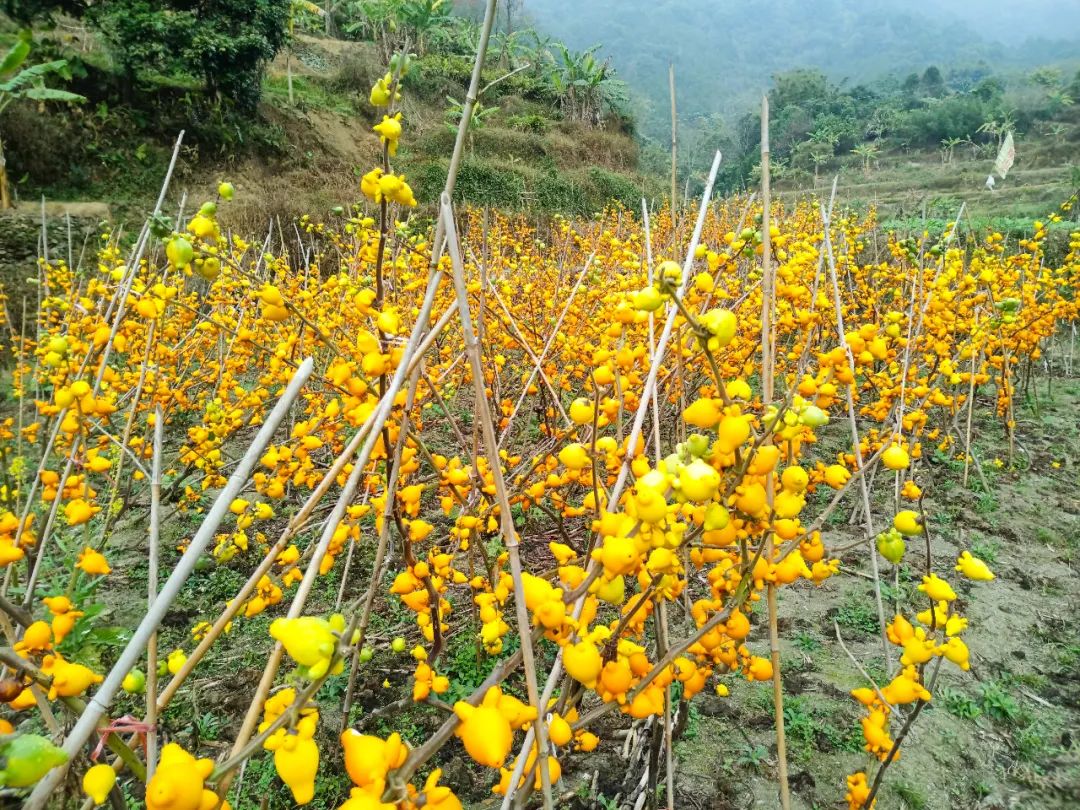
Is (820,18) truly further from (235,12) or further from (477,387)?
(477,387)

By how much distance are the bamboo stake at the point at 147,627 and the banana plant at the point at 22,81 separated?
1.15 ft

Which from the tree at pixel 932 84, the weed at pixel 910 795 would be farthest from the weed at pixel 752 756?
the tree at pixel 932 84

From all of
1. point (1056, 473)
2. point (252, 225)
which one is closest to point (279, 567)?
point (1056, 473)

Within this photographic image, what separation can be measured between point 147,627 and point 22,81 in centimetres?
806

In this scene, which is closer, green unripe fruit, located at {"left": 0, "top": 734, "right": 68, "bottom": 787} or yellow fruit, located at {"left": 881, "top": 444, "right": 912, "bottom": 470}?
green unripe fruit, located at {"left": 0, "top": 734, "right": 68, "bottom": 787}

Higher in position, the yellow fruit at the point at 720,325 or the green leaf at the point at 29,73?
the green leaf at the point at 29,73

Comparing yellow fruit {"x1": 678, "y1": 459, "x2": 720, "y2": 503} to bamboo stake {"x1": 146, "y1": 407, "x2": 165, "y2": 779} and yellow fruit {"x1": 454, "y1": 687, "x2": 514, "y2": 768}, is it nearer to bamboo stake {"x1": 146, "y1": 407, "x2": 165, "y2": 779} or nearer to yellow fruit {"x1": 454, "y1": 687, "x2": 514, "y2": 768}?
yellow fruit {"x1": 454, "y1": 687, "x2": 514, "y2": 768}

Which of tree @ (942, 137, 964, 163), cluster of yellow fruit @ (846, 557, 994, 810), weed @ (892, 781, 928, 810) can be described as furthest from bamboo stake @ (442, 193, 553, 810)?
tree @ (942, 137, 964, 163)

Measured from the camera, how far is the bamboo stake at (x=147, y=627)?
447 mm

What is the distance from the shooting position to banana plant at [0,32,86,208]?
54cm

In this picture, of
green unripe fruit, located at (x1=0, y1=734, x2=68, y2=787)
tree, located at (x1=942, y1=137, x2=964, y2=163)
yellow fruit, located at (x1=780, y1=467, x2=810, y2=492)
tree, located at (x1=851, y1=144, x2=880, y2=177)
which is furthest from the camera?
tree, located at (x1=942, y1=137, x2=964, y2=163)

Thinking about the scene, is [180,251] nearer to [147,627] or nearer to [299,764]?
[147,627]

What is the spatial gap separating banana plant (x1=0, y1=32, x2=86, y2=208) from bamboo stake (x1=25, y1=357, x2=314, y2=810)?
13.8 inches

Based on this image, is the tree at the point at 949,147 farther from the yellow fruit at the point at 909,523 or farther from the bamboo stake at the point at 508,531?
the bamboo stake at the point at 508,531
